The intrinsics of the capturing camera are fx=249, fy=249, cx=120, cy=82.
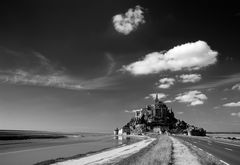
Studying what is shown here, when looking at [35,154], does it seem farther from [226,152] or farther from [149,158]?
[226,152]

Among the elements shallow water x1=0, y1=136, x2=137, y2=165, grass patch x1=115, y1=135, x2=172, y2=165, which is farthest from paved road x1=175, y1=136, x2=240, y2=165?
shallow water x1=0, y1=136, x2=137, y2=165

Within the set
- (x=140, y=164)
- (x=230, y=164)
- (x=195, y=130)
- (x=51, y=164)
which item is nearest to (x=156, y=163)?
(x=140, y=164)

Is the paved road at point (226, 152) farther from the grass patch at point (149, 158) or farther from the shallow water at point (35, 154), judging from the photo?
the shallow water at point (35, 154)

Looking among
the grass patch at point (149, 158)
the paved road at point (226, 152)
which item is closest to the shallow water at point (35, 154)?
the grass patch at point (149, 158)

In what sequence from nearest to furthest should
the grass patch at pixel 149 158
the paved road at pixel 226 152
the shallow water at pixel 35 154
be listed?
the grass patch at pixel 149 158, the paved road at pixel 226 152, the shallow water at pixel 35 154

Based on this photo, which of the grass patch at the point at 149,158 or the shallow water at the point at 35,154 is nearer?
the grass patch at the point at 149,158

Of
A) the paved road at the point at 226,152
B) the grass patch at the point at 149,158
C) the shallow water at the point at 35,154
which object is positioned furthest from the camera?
the shallow water at the point at 35,154

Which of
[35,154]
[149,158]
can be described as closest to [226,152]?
[149,158]

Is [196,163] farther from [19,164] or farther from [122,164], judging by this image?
[19,164]

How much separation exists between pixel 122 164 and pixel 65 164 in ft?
23.9

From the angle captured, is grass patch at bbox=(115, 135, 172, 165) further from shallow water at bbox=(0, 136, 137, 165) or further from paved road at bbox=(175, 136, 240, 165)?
shallow water at bbox=(0, 136, 137, 165)

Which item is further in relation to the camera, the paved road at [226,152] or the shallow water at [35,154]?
the shallow water at [35,154]

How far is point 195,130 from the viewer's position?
18775cm

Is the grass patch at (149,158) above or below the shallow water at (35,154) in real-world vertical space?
above
